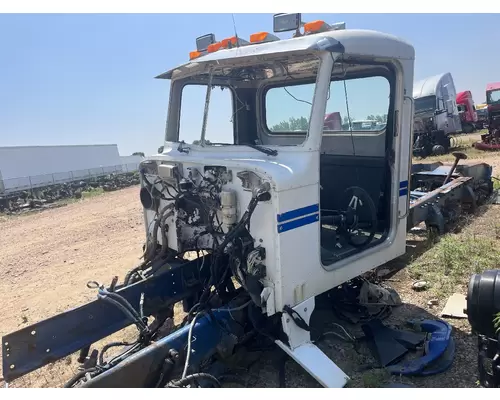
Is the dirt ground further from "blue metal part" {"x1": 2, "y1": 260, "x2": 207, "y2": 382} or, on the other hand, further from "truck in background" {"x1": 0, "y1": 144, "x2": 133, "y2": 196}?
"truck in background" {"x1": 0, "y1": 144, "x2": 133, "y2": 196}

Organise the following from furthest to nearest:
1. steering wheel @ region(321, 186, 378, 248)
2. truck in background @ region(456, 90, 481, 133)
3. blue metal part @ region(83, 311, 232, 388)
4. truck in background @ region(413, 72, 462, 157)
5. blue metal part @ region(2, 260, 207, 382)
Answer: truck in background @ region(456, 90, 481, 133) < truck in background @ region(413, 72, 462, 157) < steering wheel @ region(321, 186, 378, 248) < blue metal part @ region(2, 260, 207, 382) < blue metal part @ region(83, 311, 232, 388)

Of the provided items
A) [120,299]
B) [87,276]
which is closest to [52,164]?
[87,276]

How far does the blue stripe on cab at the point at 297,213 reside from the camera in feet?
10.0

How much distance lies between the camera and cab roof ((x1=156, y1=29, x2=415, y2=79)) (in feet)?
10.6

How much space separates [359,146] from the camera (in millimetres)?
4645

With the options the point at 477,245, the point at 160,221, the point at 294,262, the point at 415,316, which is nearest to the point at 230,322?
the point at 294,262

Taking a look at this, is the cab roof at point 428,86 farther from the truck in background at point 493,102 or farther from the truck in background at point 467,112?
the truck in background at point 467,112

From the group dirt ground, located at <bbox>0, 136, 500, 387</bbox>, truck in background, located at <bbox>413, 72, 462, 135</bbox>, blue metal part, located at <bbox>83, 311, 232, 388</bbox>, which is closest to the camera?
blue metal part, located at <bbox>83, 311, 232, 388</bbox>

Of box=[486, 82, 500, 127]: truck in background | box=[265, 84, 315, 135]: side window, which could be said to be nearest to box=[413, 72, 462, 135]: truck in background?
box=[486, 82, 500, 127]: truck in background

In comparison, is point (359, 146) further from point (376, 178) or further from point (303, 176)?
point (303, 176)

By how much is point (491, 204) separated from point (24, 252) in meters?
8.66

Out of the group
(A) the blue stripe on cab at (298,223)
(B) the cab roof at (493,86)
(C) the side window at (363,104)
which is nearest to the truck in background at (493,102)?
(B) the cab roof at (493,86)

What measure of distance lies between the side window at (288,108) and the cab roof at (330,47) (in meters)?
0.77

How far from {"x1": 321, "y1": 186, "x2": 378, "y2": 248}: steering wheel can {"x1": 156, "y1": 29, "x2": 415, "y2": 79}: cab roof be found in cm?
121
